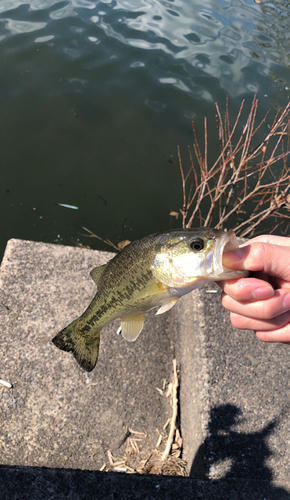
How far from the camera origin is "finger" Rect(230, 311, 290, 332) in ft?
7.17

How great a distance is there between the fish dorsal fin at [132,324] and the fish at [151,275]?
0.04 meters

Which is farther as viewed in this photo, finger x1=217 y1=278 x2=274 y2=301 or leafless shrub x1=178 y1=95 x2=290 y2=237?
leafless shrub x1=178 y1=95 x2=290 y2=237

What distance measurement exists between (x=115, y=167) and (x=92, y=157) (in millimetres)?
483

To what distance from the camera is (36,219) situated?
18.1 feet

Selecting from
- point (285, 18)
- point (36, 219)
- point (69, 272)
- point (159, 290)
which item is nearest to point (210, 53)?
point (285, 18)

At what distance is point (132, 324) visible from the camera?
2104 mm

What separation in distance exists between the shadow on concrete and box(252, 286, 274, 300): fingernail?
123 cm

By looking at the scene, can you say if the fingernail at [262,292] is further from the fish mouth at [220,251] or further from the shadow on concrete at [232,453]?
the shadow on concrete at [232,453]

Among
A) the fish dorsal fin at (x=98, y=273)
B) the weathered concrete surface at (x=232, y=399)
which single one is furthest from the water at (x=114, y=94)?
the fish dorsal fin at (x=98, y=273)

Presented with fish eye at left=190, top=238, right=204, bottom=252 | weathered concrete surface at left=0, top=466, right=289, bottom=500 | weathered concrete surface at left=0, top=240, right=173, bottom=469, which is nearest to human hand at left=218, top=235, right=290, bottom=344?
fish eye at left=190, top=238, right=204, bottom=252

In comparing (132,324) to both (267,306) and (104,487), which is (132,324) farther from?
(104,487)

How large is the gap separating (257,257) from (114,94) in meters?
6.62

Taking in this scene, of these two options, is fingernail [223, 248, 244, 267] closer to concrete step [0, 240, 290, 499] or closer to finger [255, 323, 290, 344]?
finger [255, 323, 290, 344]

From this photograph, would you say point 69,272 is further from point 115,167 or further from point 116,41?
point 116,41
